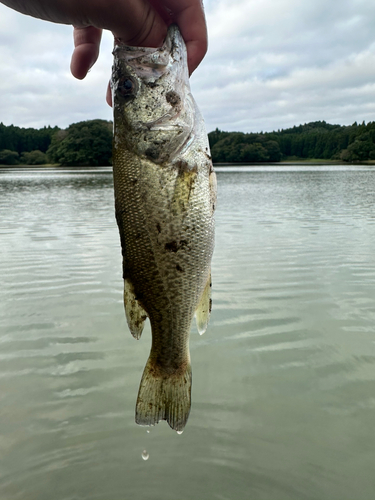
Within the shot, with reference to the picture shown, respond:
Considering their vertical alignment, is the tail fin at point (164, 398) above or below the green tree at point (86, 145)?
below

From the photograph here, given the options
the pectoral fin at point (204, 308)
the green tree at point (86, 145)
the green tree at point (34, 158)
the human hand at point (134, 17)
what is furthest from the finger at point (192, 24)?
the green tree at point (34, 158)

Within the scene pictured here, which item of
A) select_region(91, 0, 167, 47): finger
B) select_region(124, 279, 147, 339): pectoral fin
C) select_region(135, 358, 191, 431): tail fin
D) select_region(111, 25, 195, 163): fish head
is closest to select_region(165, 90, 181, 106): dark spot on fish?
select_region(111, 25, 195, 163): fish head

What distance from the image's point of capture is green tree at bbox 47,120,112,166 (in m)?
87.8

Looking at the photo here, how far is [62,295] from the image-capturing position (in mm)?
7660

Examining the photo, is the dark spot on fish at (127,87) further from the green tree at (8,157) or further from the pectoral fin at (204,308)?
the green tree at (8,157)

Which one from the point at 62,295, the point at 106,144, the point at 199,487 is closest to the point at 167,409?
the point at 199,487

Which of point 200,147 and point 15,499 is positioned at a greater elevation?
point 200,147

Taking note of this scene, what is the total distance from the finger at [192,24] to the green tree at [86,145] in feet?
282

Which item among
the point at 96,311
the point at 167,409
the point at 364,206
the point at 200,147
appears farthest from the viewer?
the point at 364,206

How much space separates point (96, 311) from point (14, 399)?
8.27 ft

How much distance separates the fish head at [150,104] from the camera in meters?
2.31

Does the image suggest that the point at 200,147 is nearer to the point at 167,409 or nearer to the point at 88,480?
the point at 167,409

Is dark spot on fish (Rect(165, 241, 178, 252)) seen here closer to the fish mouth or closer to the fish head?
the fish head

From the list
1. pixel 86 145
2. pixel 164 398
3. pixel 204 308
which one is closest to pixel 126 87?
pixel 204 308
